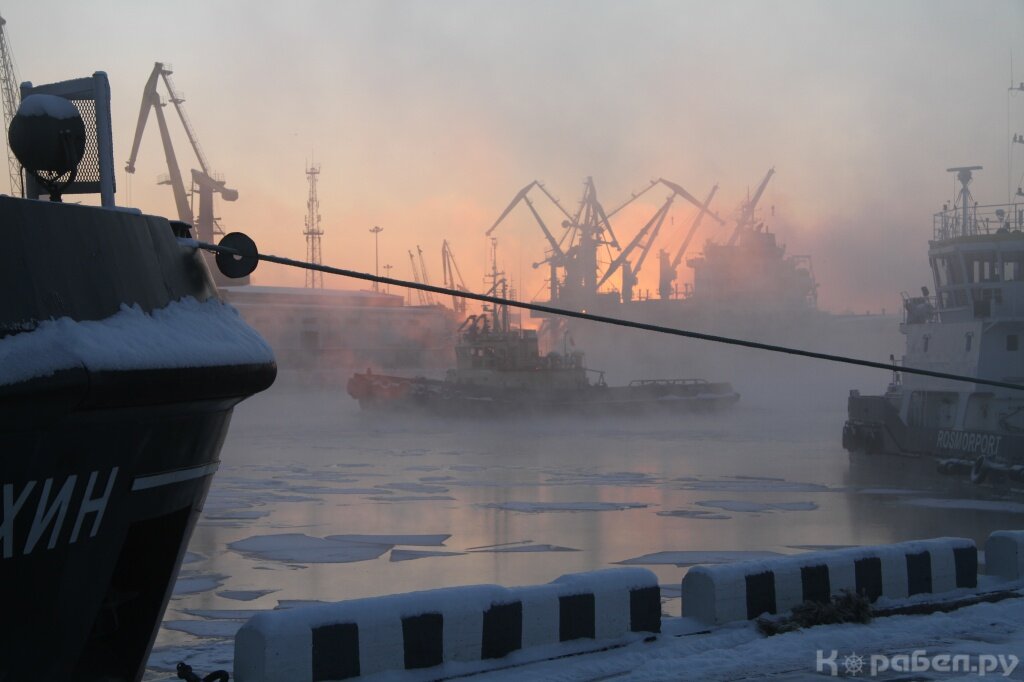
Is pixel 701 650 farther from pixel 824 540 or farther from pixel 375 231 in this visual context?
pixel 375 231

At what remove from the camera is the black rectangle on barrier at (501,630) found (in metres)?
4.98

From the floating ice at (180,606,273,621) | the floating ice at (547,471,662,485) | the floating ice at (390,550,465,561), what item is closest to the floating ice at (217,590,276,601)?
the floating ice at (180,606,273,621)

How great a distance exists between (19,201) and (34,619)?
1203 mm

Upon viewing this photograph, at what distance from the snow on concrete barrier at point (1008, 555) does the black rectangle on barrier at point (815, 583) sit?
1762 mm

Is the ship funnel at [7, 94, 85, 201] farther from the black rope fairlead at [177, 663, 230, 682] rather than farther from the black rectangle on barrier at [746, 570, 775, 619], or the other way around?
the black rectangle on barrier at [746, 570, 775, 619]

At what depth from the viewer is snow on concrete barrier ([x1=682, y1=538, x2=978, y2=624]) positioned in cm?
578

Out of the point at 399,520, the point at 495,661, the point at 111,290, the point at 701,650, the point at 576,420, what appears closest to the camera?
the point at 111,290

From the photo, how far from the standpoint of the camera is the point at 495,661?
4.98m

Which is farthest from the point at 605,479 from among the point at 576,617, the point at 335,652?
the point at 335,652

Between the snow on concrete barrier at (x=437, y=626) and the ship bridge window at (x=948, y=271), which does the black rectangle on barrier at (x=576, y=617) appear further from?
the ship bridge window at (x=948, y=271)

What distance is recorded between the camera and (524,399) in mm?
48844

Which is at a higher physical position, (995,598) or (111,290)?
(111,290)

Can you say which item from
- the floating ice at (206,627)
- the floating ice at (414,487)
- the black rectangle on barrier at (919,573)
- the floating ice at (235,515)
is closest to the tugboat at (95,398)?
the floating ice at (206,627)

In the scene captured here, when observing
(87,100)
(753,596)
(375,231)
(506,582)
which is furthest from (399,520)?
(375,231)
